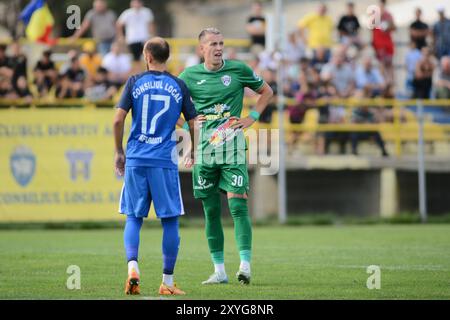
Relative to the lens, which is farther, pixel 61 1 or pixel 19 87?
pixel 61 1

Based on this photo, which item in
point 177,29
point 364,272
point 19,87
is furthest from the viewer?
point 177,29

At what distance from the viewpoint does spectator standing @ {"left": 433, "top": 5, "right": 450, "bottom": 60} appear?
2670cm

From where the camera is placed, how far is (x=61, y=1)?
49.5 m

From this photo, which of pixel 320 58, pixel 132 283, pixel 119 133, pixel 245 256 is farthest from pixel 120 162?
pixel 320 58

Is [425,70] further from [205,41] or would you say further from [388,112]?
[205,41]

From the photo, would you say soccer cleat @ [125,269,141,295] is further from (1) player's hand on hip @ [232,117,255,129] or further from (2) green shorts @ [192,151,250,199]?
(1) player's hand on hip @ [232,117,255,129]

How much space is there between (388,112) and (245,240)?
13.9m

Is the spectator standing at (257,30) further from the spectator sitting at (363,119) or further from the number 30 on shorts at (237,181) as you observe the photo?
the number 30 on shorts at (237,181)

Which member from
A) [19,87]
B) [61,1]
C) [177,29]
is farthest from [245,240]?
[177,29]

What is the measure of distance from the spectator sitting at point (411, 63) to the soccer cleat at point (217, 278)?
15305 millimetres

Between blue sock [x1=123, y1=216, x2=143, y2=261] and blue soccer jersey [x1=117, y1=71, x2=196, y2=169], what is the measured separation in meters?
0.51

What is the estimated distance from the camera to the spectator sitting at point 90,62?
24036mm
